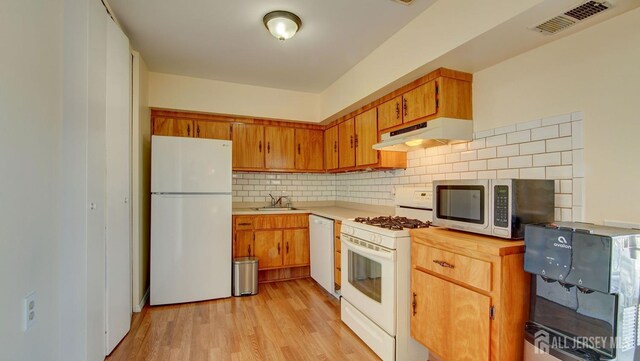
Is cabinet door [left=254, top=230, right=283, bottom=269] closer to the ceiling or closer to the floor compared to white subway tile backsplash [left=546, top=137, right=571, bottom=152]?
closer to the floor

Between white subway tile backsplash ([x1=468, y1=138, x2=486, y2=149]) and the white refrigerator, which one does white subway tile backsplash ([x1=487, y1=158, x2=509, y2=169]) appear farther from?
the white refrigerator

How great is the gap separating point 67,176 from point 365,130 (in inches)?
99.9

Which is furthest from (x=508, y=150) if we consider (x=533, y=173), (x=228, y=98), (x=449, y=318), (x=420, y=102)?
(x=228, y=98)

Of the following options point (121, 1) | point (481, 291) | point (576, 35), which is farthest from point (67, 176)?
point (576, 35)

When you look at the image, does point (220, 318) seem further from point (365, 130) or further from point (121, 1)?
point (121, 1)

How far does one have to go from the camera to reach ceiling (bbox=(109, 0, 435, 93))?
212cm

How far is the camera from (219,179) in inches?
126

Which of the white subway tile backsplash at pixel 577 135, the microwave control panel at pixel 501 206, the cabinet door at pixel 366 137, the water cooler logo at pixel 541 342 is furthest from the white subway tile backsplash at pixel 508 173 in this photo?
the cabinet door at pixel 366 137

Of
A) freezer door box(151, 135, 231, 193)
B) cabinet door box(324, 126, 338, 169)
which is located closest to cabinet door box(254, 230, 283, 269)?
freezer door box(151, 135, 231, 193)

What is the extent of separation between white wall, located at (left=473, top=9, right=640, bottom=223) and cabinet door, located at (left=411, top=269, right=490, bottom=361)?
82 centimetres

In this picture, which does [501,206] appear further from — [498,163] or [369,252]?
[369,252]

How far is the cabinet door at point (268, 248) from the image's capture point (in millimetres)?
3553

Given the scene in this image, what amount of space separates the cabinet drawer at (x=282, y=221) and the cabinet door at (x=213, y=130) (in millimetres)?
1163

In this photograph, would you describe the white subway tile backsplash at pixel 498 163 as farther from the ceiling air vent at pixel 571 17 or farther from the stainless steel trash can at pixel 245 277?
the stainless steel trash can at pixel 245 277
